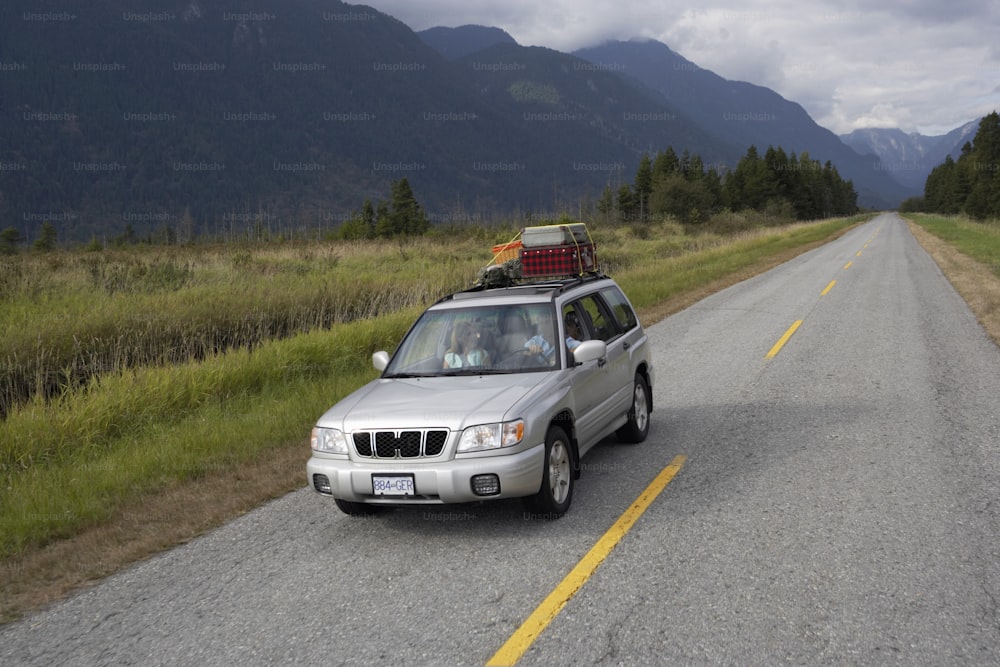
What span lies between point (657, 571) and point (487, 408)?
1.44 meters

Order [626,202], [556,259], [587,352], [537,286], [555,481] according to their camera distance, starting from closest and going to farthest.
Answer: [555,481] → [587,352] → [537,286] → [556,259] → [626,202]

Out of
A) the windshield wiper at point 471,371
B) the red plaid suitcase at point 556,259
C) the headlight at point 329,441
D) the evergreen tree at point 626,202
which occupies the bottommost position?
the headlight at point 329,441

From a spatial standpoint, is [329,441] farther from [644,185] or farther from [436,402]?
[644,185]

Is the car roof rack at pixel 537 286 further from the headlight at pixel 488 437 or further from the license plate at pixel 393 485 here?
the license plate at pixel 393 485

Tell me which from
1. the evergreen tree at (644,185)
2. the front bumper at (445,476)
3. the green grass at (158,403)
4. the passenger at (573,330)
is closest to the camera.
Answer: the front bumper at (445,476)

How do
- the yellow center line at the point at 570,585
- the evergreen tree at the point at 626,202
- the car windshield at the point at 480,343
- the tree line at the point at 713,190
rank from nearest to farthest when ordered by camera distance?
the yellow center line at the point at 570,585 → the car windshield at the point at 480,343 → the tree line at the point at 713,190 → the evergreen tree at the point at 626,202

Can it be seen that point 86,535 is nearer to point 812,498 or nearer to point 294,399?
point 294,399

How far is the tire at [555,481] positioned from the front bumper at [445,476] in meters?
0.12

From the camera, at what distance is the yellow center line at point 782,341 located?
11.4 metres

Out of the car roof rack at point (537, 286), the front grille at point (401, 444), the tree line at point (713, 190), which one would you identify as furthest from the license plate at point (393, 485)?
the tree line at point (713, 190)

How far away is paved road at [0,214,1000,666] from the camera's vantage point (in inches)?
146

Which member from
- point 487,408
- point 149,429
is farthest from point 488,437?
point 149,429

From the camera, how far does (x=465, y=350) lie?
620cm

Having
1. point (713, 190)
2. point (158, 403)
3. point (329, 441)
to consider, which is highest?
point (713, 190)
